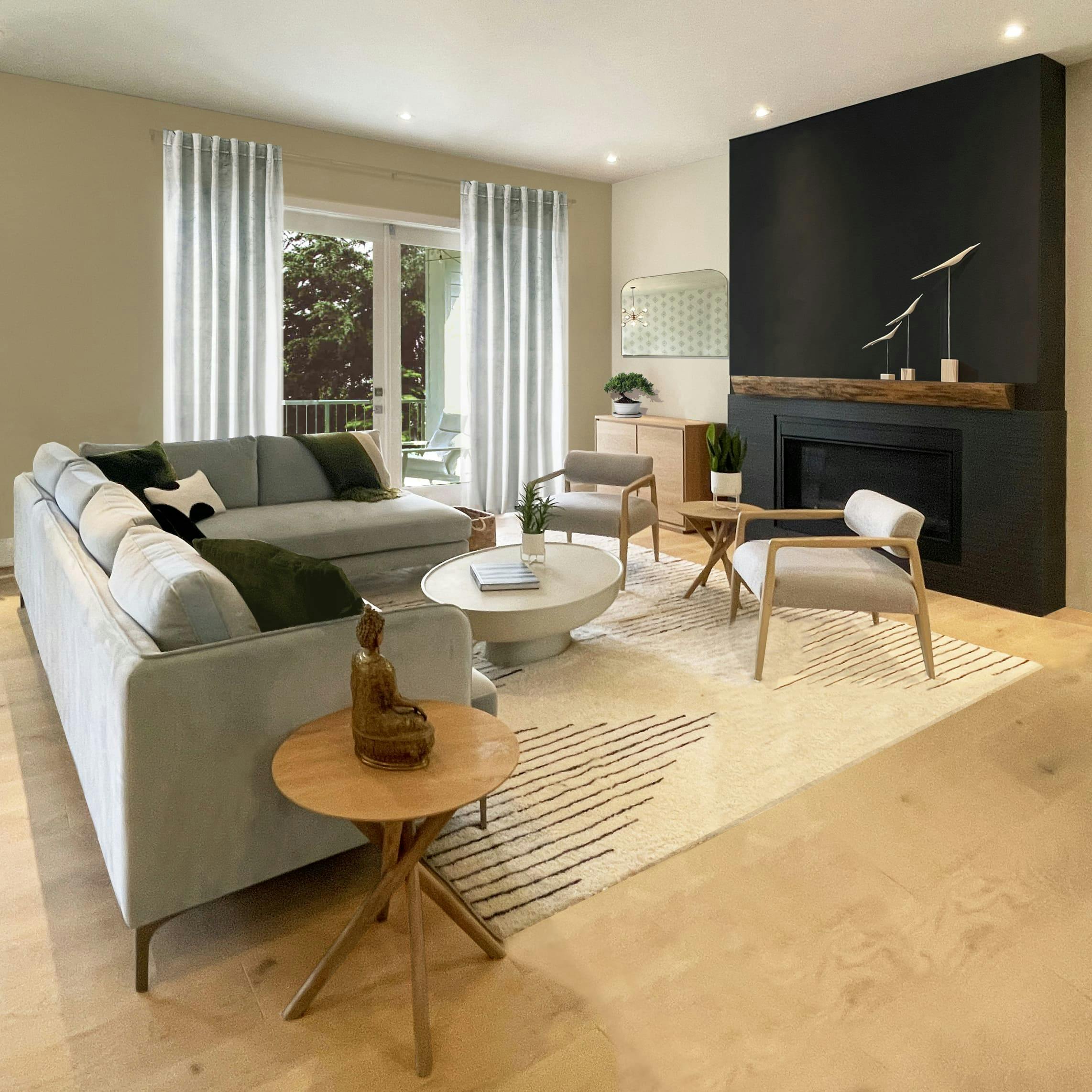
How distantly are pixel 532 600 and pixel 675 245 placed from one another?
4139 millimetres

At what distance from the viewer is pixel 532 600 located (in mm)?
3283

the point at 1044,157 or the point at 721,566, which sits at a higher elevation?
the point at 1044,157

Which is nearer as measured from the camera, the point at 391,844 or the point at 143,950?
the point at 391,844

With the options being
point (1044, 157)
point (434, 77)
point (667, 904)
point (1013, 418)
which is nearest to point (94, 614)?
point (667, 904)

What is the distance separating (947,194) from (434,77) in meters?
2.70

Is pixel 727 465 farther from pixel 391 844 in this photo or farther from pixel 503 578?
pixel 391 844

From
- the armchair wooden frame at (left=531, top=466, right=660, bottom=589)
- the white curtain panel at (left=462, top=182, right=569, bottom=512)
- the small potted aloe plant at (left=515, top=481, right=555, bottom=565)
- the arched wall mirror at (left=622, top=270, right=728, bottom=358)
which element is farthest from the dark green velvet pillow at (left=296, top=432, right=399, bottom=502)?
the arched wall mirror at (left=622, top=270, right=728, bottom=358)

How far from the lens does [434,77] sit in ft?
14.9

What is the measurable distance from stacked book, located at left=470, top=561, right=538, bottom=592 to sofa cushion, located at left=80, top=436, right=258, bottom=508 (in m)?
1.64

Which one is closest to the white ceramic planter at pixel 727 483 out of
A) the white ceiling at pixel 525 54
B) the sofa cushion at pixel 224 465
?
the white ceiling at pixel 525 54

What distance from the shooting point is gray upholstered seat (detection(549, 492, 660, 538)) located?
4.75 meters

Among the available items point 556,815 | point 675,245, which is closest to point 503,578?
point 556,815

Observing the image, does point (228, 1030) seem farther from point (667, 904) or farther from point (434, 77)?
point (434, 77)

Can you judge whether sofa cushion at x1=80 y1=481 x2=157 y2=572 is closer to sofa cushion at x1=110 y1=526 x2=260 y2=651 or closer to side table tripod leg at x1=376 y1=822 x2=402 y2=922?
sofa cushion at x1=110 y1=526 x2=260 y2=651
